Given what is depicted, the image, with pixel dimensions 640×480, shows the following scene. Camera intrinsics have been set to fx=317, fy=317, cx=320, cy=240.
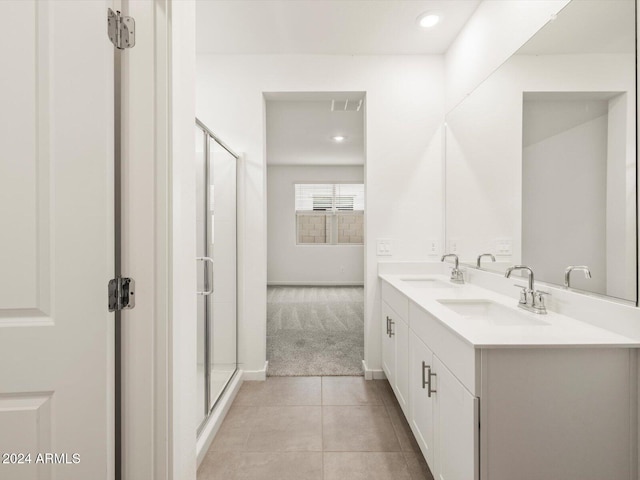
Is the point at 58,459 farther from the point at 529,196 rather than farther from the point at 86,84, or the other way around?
the point at 529,196

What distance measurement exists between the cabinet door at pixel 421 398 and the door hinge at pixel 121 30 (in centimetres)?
162

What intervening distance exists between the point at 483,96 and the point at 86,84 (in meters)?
2.10

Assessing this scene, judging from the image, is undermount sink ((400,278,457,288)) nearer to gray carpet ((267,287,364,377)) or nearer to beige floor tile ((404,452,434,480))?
gray carpet ((267,287,364,377))

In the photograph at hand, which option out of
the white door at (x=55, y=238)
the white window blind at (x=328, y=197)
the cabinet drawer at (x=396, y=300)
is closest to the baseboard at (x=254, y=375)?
the cabinet drawer at (x=396, y=300)

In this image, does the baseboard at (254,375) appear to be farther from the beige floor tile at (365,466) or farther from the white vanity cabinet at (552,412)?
the white vanity cabinet at (552,412)

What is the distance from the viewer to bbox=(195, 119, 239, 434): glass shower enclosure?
1858mm

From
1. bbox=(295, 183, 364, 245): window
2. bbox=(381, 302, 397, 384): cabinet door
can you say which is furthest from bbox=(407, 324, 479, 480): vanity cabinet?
bbox=(295, 183, 364, 245): window

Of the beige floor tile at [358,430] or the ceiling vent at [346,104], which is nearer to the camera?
the beige floor tile at [358,430]

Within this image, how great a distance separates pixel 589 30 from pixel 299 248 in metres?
6.31

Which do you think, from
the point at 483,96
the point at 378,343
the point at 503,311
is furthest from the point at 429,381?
the point at 483,96

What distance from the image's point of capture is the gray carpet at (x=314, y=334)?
2.88m

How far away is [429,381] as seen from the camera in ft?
4.76

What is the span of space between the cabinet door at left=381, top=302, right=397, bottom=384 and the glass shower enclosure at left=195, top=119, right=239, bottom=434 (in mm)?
1200

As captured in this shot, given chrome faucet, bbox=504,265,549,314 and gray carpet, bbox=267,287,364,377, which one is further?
gray carpet, bbox=267,287,364,377
